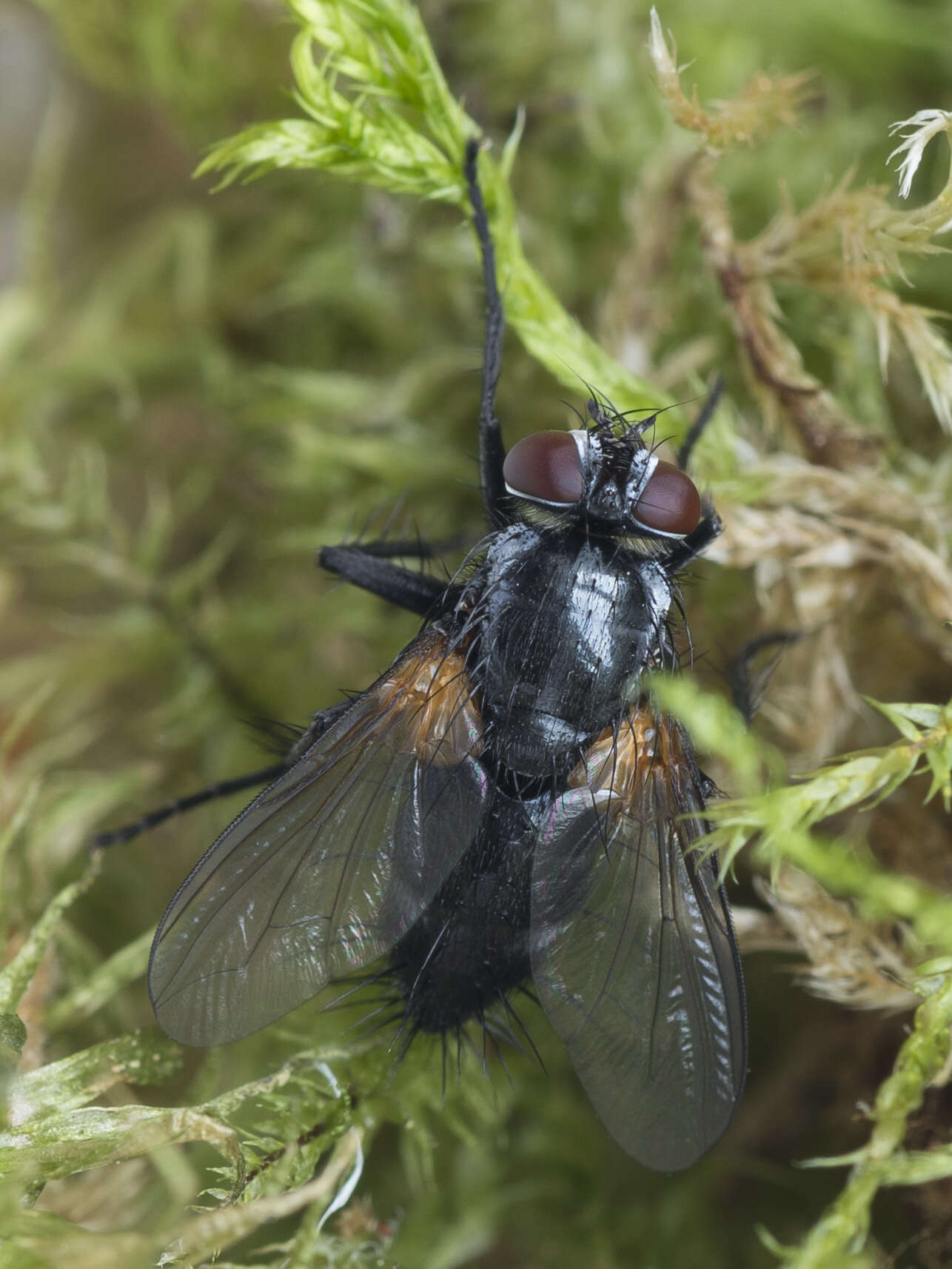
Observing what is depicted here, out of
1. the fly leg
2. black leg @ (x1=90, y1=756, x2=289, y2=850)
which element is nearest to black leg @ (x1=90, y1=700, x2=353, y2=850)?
black leg @ (x1=90, y1=756, x2=289, y2=850)

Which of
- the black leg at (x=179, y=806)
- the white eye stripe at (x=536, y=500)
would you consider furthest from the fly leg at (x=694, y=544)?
the black leg at (x=179, y=806)

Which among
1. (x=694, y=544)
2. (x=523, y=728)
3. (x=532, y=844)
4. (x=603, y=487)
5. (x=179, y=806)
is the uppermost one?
(x=603, y=487)

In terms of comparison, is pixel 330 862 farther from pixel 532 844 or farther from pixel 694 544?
pixel 694 544

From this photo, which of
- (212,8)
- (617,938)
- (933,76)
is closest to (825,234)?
(933,76)

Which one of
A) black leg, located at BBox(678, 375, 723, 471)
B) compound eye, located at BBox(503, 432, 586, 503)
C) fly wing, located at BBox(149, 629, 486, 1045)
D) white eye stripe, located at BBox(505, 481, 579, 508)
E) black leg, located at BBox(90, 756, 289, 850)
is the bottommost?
black leg, located at BBox(90, 756, 289, 850)

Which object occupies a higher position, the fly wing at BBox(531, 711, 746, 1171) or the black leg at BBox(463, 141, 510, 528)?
the black leg at BBox(463, 141, 510, 528)

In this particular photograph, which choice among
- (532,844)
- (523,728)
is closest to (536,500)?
(523,728)

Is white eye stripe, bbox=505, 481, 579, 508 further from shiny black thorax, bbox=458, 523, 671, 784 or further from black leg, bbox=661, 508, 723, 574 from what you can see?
black leg, bbox=661, 508, 723, 574

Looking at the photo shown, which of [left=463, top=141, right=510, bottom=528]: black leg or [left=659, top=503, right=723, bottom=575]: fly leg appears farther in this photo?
[left=463, top=141, right=510, bottom=528]: black leg
